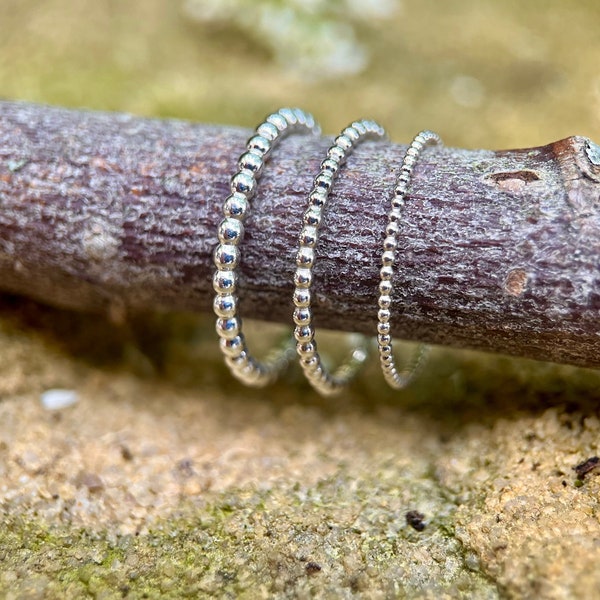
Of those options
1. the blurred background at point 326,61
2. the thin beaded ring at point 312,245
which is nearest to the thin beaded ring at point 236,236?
the thin beaded ring at point 312,245

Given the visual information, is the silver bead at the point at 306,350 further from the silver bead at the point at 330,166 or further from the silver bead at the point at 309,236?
the silver bead at the point at 330,166

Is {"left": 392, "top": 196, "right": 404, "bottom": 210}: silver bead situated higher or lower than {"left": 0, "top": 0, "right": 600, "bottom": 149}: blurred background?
lower

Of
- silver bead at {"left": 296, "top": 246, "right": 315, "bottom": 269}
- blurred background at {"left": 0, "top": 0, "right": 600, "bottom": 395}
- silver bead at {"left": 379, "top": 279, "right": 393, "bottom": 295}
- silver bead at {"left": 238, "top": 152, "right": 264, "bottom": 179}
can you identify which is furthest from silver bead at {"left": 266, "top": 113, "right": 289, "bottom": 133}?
blurred background at {"left": 0, "top": 0, "right": 600, "bottom": 395}

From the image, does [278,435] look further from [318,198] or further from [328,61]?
[328,61]

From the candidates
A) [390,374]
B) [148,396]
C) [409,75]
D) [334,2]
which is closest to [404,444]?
[390,374]

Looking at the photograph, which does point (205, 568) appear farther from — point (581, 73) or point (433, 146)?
point (581, 73)

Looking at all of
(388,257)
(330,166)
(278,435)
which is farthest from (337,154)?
(278,435)

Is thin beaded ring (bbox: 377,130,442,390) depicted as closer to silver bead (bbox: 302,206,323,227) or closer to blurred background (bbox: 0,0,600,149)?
silver bead (bbox: 302,206,323,227)
